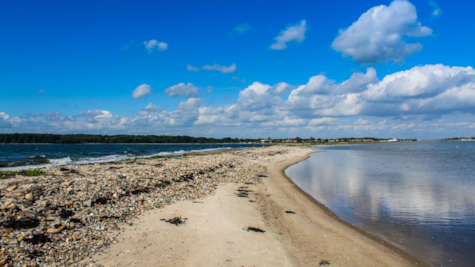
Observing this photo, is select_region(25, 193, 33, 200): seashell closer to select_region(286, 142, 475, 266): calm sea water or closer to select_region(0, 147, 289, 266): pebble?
select_region(0, 147, 289, 266): pebble

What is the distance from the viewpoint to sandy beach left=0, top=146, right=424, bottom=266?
8164 mm

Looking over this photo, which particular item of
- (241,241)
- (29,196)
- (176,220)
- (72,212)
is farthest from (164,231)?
(29,196)

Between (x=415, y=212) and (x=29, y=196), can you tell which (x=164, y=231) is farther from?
(x=415, y=212)

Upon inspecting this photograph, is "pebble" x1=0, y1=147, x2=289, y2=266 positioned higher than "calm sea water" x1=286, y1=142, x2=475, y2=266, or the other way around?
"pebble" x1=0, y1=147, x2=289, y2=266

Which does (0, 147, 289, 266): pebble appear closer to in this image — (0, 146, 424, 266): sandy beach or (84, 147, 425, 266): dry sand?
(0, 146, 424, 266): sandy beach

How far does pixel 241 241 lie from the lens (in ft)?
32.2

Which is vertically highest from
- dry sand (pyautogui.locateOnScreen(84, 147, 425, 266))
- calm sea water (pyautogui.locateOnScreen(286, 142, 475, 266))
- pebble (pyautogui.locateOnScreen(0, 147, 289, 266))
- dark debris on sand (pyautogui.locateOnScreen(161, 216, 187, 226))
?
pebble (pyautogui.locateOnScreen(0, 147, 289, 266))

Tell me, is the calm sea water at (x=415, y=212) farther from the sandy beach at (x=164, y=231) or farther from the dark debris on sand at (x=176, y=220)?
the dark debris on sand at (x=176, y=220)

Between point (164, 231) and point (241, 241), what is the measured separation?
9.60 ft

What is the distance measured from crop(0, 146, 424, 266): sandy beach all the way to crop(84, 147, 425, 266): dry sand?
3cm

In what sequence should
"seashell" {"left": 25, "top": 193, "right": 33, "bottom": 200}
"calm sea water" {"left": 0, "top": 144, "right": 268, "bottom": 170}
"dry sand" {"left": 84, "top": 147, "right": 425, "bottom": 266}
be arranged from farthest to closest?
"calm sea water" {"left": 0, "top": 144, "right": 268, "bottom": 170} → "seashell" {"left": 25, "top": 193, "right": 33, "bottom": 200} → "dry sand" {"left": 84, "top": 147, "right": 425, "bottom": 266}

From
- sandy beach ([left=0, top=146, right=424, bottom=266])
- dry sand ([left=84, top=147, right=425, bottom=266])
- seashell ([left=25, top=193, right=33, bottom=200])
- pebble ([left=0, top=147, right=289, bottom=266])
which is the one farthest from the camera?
seashell ([left=25, top=193, right=33, bottom=200])

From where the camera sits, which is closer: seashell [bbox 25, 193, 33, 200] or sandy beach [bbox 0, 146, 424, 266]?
sandy beach [bbox 0, 146, 424, 266]

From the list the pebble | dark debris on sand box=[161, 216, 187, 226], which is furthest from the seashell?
dark debris on sand box=[161, 216, 187, 226]
